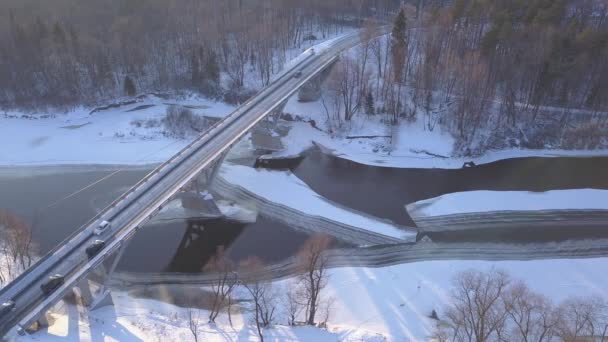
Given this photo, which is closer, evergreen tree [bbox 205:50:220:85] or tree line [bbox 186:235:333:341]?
tree line [bbox 186:235:333:341]

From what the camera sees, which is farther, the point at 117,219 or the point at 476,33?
the point at 476,33

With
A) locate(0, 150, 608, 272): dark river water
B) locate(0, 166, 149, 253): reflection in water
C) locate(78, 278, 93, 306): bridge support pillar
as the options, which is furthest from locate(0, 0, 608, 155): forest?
locate(78, 278, 93, 306): bridge support pillar

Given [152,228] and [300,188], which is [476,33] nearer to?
[300,188]

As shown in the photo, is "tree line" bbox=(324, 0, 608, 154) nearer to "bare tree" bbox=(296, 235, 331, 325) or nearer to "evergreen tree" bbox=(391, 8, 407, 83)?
"evergreen tree" bbox=(391, 8, 407, 83)

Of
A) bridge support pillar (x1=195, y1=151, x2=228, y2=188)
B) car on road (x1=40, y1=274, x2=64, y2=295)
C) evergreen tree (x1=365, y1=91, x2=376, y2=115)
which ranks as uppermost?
evergreen tree (x1=365, y1=91, x2=376, y2=115)

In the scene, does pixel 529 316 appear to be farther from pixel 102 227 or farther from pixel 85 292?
pixel 102 227

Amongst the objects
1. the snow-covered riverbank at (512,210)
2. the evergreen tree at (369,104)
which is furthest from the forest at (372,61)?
the snow-covered riverbank at (512,210)

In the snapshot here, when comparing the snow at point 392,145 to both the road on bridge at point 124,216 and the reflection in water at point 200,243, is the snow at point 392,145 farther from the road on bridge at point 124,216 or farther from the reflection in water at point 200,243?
the reflection in water at point 200,243

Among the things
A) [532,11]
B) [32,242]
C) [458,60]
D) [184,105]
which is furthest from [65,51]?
[532,11]
